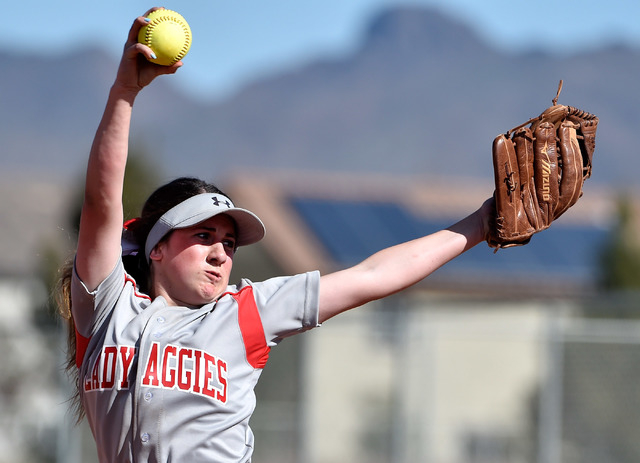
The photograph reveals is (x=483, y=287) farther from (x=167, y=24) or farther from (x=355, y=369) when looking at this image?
(x=167, y=24)

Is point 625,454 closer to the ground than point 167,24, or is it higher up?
closer to the ground

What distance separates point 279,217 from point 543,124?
16.3 m

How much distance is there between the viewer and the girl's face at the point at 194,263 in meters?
2.55

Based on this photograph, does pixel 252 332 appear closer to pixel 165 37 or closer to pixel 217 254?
pixel 217 254

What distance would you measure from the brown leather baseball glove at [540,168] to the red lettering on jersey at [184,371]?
868 mm

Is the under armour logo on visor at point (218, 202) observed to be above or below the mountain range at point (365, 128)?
below

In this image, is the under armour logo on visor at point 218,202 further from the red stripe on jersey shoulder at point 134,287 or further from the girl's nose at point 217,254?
the red stripe on jersey shoulder at point 134,287

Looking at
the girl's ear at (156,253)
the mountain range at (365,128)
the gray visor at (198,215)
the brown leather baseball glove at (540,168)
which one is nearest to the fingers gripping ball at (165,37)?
the gray visor at (198,215)

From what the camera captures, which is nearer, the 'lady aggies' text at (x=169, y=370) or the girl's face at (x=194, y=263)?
the 'lady aggies' text at (x=169, y=370)

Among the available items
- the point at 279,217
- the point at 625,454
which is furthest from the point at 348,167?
the point at 625,454

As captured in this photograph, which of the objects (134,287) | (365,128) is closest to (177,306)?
(134,287)

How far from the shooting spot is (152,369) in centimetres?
243

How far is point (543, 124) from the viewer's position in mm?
2900

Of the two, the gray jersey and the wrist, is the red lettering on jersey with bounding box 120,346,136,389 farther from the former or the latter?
the wrist
